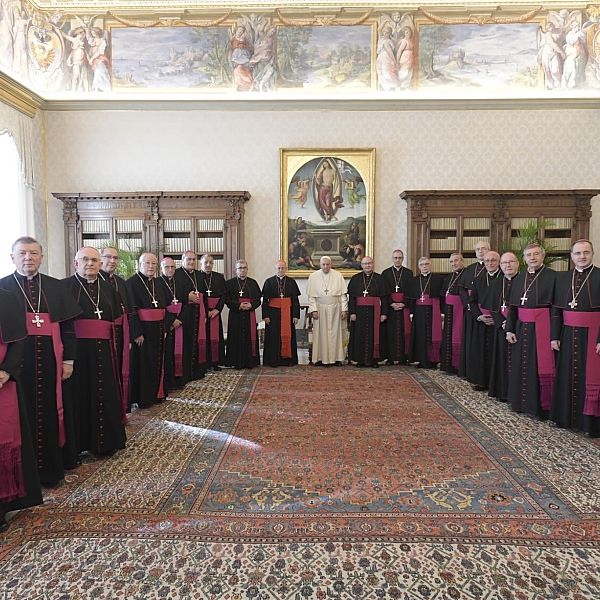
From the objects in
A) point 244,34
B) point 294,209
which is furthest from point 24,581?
point 244,34

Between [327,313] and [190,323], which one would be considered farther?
[327,313]

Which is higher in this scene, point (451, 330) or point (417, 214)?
point (417, 214)

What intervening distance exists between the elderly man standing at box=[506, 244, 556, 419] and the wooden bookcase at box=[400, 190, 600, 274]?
4.41 metres

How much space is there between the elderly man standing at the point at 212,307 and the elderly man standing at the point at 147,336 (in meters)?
1.84

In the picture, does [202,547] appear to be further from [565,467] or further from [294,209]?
[294,209]

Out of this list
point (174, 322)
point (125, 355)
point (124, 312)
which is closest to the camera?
point (124, 312)

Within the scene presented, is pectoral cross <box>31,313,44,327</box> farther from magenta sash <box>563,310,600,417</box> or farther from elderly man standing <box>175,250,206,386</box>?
magenta sash <box>563,310,600,417</box>

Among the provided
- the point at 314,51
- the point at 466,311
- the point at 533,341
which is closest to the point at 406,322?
the point at 466,311

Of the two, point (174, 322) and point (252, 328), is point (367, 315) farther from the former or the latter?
point (174, 322)

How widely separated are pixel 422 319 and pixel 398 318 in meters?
0.45

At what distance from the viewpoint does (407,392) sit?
22.9 feet

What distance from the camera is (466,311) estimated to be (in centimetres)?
774

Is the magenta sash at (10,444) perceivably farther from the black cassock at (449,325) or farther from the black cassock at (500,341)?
the black cassock at (449,325)

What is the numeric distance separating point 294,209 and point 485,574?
29.0 feet
